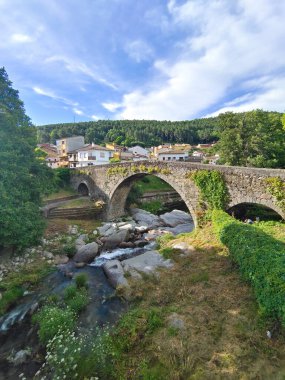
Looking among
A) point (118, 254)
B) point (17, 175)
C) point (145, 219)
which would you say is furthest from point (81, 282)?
point (145, 219)

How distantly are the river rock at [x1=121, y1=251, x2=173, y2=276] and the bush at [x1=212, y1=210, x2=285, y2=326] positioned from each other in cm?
354

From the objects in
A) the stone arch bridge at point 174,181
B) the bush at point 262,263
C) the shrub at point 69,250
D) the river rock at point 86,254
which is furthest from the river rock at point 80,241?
the bush at point 262,263

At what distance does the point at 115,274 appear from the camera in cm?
1196

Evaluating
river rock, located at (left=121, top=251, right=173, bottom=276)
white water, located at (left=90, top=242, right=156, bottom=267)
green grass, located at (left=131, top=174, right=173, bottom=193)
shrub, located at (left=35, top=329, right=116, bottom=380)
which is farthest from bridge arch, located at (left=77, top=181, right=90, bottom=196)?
shrub, located at (left=35, top=329, right=116, bottom=380)

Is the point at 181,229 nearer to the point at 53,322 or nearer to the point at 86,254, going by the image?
the point at 86,254

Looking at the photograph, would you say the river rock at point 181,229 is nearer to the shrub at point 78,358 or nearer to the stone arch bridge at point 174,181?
the stone arch bridge at point 174,181

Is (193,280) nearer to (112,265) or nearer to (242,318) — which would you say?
(242,318)

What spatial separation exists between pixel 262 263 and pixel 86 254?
11607 mm

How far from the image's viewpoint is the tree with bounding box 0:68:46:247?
41.3ft

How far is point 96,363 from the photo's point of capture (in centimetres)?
647

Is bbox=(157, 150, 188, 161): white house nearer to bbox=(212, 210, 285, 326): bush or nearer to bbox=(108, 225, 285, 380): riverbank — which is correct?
bbox=(212, 210, 285, 326): bush

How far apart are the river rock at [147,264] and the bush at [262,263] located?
354 centimetres

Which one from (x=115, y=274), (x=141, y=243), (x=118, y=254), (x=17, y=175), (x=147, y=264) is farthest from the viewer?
(x=141, y=243)

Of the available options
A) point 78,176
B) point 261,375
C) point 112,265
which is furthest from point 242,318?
point 78,176
